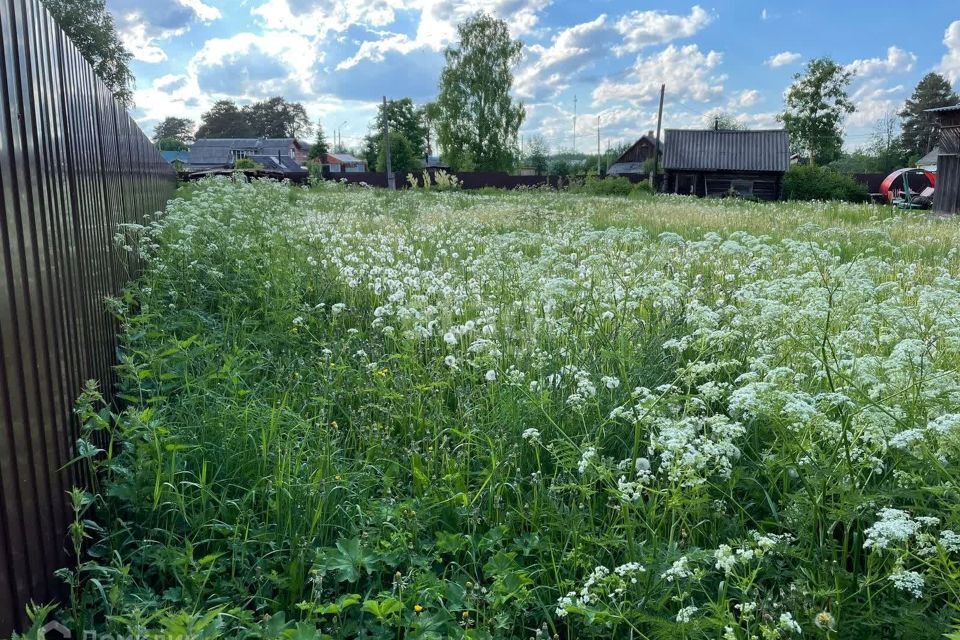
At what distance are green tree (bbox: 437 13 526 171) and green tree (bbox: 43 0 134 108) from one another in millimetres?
27491

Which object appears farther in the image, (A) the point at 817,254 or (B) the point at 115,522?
(A) the point at 817,254

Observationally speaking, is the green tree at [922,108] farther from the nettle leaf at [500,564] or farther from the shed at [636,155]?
the nettle leaf at [500,564]

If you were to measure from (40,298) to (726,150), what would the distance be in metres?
44.3

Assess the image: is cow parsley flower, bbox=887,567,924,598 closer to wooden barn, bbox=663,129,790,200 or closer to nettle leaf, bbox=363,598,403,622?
nettle leaf, bbox=363,598,403,622

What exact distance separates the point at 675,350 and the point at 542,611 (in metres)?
2.29

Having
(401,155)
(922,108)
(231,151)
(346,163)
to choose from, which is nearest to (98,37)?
(401,155)

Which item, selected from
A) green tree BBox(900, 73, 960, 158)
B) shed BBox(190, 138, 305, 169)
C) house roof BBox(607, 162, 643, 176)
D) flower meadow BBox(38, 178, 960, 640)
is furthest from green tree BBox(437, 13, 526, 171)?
flower meadow BBox(38, 178, 960, 640)

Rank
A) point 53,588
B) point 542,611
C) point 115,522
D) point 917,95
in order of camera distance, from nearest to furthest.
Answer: point 53,588 → point 542,611 → point 115,522 → point 917,95

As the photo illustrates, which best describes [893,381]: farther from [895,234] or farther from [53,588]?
[895,234]

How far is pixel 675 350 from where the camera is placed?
437cm

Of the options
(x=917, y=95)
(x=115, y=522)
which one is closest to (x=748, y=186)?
(x=115, y=522)

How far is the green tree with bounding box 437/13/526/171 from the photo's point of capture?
62906mm

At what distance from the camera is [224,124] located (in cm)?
12012

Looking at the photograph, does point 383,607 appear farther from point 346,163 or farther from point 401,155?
point 346,163
